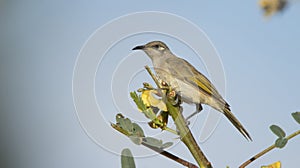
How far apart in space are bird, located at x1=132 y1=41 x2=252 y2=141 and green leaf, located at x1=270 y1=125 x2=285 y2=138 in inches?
1.7

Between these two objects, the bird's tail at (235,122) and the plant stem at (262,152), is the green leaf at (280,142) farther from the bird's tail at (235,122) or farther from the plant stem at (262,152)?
the bird's tail at (235,122)

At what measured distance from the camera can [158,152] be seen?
26 cm

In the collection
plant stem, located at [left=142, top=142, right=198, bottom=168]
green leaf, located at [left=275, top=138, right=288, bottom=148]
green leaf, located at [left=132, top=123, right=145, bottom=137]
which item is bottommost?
green leaf, located at [left=275, top=138, right=288, bottom=148]

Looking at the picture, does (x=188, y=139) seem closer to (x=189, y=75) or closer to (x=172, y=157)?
(x=172, y=157)

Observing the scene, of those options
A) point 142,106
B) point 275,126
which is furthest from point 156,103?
point 275,126

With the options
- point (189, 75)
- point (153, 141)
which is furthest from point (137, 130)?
point (189, 75)

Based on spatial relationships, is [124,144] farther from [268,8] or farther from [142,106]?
[268,8]

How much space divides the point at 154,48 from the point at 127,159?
0.53 ft

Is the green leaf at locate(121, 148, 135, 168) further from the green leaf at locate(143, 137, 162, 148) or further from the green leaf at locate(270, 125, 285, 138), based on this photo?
the green leaf at locate(270, 125, 285, 138)

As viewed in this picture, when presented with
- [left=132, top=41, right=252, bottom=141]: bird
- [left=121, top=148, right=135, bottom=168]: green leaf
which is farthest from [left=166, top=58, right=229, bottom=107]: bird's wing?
[left=121, top=148, right=135, bottom=168]: green leaf

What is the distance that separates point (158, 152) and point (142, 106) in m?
0.04

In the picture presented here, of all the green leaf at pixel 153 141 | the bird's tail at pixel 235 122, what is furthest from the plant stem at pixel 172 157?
the bird's tail at pixel 235 122

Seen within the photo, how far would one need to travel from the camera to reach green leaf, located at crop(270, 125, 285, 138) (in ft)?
1.03

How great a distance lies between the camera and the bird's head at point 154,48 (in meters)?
0.35
